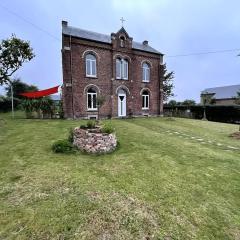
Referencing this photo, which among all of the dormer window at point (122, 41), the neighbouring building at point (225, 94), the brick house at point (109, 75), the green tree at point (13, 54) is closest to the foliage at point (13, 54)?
the green tree at point (13, 54)

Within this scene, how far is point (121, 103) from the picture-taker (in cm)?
2258

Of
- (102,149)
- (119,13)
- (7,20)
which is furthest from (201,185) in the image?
(119,13)

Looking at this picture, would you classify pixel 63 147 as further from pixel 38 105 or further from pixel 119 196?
pixel 38 105

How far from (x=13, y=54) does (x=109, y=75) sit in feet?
34.0

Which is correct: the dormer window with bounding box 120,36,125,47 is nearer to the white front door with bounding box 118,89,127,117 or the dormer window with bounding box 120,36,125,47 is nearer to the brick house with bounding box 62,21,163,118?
the brick house with bounding box 62,21,163,118

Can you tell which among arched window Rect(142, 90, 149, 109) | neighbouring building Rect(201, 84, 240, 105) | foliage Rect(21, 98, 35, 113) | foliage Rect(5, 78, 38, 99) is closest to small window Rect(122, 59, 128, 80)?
arched window Rect(142, 90, 149, 109)

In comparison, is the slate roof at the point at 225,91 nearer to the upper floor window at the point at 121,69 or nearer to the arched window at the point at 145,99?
the arched window at the point at 145,99

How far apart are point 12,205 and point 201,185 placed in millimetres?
4606

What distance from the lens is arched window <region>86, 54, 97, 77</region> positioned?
20.1 m

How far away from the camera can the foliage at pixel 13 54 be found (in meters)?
21.0

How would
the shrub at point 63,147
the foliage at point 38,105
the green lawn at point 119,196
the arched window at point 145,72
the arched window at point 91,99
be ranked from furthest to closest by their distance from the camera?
the arched window at point 145,72
the arched window at point 91,99
the foliage at point 38,105
the shrub at point 63,147
the green lawn at point 119,196

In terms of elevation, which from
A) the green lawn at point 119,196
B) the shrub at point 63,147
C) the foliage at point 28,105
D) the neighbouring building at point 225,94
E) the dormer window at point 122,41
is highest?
the dormer window at point 122,41

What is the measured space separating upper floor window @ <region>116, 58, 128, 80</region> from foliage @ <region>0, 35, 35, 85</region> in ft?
30.9

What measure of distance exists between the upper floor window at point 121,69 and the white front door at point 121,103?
5.20 feet
